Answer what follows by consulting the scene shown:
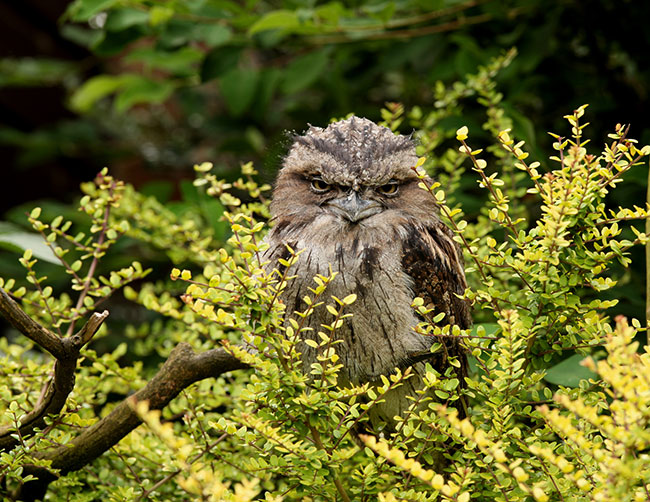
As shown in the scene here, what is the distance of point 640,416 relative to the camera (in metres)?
0.96

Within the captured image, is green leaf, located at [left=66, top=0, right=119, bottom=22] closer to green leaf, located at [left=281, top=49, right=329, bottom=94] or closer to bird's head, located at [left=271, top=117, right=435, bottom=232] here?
green leaf, located at [left=281, top=49, right=329, bottom=94]

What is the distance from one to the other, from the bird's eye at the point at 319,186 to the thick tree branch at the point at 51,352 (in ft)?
2.34

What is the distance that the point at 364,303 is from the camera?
168 cm

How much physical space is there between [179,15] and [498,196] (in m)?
1.65

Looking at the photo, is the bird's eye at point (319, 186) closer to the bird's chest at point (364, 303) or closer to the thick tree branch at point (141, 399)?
the bird's chest at point (364, 303)

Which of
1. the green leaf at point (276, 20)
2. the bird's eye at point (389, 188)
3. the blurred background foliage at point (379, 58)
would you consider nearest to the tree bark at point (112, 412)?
the bird's eye at point (389, 188)

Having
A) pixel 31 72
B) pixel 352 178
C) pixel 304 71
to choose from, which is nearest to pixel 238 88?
pixel 304 71

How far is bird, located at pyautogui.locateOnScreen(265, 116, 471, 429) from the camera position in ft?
5.53

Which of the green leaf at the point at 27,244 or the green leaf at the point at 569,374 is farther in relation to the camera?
the green leaf at the point at 27,244

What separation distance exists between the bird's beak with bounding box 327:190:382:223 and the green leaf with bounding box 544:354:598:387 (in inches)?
22.4

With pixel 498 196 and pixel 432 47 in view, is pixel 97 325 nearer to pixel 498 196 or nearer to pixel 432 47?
pixel 498 196

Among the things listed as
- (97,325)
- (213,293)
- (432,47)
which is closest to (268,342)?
(213,293)

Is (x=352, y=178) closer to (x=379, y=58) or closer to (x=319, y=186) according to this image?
(x=319, y=186)

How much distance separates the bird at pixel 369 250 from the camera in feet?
5.53
